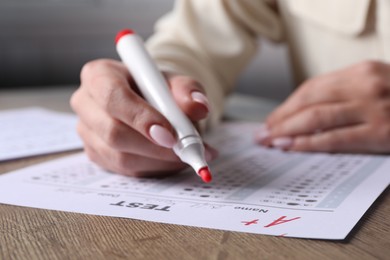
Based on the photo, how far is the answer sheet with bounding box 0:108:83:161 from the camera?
21.7 inches

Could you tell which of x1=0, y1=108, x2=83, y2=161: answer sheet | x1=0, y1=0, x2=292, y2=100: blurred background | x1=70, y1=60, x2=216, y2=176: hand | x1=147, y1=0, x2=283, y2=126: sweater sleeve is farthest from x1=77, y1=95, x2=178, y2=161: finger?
x1=0, y1=0, x2=292, y2=100: blurred background

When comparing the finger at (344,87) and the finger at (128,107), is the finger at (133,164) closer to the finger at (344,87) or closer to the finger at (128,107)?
the finger at (128,107)

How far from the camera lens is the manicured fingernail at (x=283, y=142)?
0.55 m

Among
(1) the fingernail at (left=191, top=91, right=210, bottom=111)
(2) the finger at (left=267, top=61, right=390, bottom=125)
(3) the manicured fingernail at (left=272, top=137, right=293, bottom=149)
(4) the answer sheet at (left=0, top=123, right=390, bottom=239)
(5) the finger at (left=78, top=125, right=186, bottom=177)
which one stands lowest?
(3) the manicured fingernail at (left=272, top=137, right=293, bottom=149)

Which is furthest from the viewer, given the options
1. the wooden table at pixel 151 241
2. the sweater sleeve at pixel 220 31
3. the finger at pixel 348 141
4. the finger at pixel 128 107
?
the sweater sleeve at pixel 220 31

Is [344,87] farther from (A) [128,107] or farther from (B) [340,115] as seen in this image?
(A) [128,107]

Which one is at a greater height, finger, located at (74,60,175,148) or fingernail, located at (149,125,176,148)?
finger, located at (74,60,175,148)

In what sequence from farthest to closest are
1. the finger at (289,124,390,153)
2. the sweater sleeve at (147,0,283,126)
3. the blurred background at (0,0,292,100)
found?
the blurred background at (0,0,292,100)
the sweater sleeve at (147,0,283,126)
the finger at (289,124,390,153)

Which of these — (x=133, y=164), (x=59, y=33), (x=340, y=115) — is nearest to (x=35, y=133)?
(x=133, y=164)

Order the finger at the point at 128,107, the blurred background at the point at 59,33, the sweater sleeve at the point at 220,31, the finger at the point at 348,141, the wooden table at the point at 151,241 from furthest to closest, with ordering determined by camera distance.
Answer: the blurred background at the point at 59,33 < the sweater sleeve at the point at 220,31 < the finger at the point at 348,141 < the finger at the point at 128,107 < the wooden table at the point at 151,241

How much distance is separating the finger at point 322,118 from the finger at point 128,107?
0.62 feet

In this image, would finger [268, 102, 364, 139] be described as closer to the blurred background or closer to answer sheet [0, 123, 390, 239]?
answer sheet [0, 123, 390, 239]

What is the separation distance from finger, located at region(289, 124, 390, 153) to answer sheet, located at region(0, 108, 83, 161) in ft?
0.79

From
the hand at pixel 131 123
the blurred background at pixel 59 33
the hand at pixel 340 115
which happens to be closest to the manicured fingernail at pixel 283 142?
the hand at pixel 340 115
